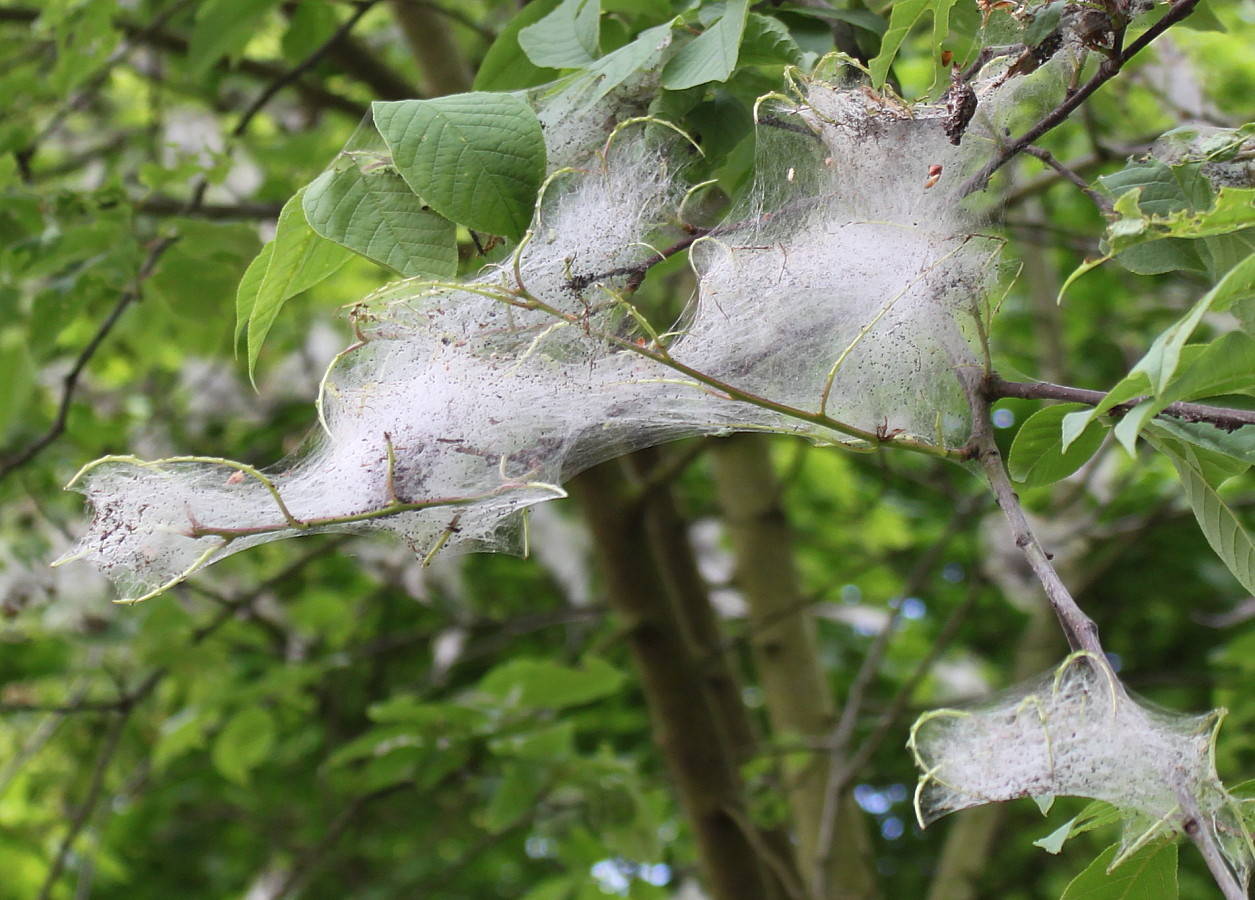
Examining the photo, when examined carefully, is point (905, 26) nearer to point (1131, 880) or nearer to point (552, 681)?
point (1131, 880)

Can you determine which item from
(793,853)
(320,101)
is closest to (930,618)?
(793,853)

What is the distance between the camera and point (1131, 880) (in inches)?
49.3

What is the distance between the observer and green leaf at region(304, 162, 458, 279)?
4.46ft

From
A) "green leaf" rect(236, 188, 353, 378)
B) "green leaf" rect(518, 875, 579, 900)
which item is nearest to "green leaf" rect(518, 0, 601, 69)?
"green leaf" rect(236, 188, 353, 378)

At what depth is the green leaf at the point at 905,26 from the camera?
136cm

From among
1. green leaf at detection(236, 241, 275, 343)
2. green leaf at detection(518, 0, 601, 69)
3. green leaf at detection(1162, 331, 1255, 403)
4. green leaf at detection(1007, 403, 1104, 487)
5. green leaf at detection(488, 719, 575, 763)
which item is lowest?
green leaf at detection(488, 719, 575, 763)

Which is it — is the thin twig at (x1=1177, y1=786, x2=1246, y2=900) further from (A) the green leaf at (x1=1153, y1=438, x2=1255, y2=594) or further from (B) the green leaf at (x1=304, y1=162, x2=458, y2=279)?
(B) the green leaf at (x1=304, y1=162, x2=458, y2=279)

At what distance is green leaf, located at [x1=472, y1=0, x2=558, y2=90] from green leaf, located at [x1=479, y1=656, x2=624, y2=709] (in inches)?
62.1

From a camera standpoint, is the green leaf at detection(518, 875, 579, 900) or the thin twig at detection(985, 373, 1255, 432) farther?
the green leaf at detection(518, 875, 579, 900)

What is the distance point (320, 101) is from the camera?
388 cm

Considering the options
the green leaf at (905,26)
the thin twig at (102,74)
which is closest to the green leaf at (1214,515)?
the green leaf at (905,26)

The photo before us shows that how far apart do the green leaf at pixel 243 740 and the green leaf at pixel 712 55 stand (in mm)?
2666

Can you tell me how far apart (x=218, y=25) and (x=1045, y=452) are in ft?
7.22

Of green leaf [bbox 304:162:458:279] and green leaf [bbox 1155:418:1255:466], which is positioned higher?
green leaf [bbox 304:162:458:279]
